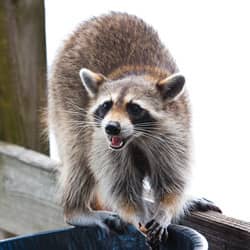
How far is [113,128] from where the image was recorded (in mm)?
2574

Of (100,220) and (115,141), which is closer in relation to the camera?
(115,141)

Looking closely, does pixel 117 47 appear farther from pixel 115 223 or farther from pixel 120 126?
pixel 115 223

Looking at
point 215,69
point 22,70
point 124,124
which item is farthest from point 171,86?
point 215,69

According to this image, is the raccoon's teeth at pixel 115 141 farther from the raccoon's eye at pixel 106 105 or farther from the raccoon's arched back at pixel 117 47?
the raccoon's arched back at pixel 117 47

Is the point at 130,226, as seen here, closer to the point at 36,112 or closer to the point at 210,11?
the point at 36,112

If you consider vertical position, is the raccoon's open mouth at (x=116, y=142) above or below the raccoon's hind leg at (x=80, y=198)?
above

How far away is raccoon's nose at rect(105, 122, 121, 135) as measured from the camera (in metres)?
2.57

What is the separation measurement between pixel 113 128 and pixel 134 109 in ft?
0.70

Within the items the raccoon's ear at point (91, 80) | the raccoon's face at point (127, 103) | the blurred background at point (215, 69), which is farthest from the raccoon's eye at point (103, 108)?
the blurred background at point (215, 69)

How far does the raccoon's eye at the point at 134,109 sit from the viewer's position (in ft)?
9.00

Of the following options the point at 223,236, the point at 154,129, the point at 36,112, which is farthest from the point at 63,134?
the point at 223,236

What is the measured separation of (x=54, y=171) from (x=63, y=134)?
23 centimetres

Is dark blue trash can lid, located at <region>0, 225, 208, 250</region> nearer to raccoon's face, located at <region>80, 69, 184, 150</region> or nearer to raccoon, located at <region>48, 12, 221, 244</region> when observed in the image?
raccoon, located at <region>48, 12, 221, 244</region>

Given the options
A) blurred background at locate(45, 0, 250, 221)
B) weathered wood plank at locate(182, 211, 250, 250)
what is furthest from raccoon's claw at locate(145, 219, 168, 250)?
blurred background at locate(45, 0, 250, 221)
